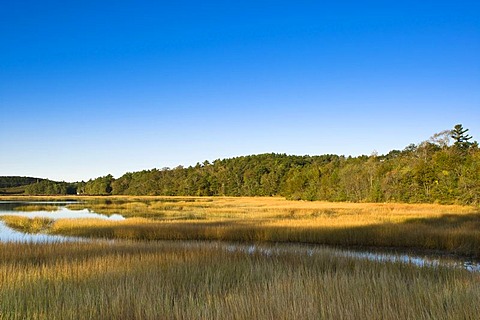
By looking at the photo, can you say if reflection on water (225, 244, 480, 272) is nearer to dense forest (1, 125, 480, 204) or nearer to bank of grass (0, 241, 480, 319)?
bank of grass (0, 241, 480, 319)

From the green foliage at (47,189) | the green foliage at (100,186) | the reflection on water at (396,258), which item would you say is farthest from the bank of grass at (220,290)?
the green foliage at (100,186)

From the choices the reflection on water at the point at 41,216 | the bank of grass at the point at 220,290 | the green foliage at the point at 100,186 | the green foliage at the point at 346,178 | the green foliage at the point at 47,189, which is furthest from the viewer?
the green foliage at the point at 100,186

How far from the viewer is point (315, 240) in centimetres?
2102

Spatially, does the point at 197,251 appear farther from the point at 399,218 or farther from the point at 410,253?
the point at 399,218

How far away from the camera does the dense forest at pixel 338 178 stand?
172 ft

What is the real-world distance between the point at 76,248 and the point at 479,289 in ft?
44.2

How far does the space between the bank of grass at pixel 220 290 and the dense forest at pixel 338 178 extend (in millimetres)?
43932

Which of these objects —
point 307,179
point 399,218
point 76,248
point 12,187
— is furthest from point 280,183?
point 12,187

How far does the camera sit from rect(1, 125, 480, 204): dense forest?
2060 inches

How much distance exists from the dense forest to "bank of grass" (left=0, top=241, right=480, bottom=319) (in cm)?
4393

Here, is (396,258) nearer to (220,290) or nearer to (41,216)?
(220,290)

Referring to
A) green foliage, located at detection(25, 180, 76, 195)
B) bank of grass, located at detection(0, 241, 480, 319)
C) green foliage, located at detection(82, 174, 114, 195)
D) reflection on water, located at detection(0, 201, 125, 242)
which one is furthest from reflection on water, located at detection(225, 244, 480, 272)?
green foliage, located at detection(82, 174, 114, 195)

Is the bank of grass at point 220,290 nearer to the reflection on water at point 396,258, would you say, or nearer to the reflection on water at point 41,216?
the reflection on water at point 396,258

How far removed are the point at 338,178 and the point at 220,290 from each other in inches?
2940
